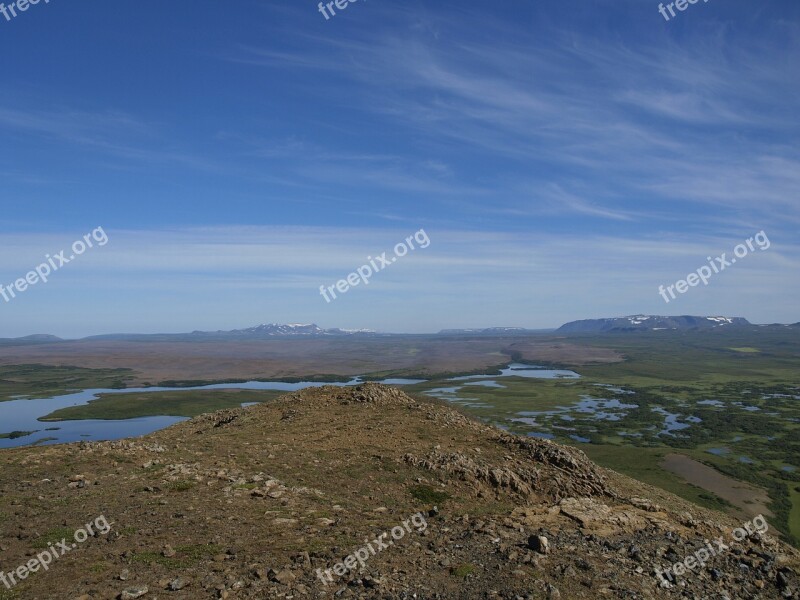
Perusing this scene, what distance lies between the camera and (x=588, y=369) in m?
176

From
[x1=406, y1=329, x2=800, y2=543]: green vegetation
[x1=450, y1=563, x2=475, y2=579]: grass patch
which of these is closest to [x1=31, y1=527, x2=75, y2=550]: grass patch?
[x1=450, y1=563, x2=475, y2=579]: grass patch

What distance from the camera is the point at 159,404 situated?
10175 cm

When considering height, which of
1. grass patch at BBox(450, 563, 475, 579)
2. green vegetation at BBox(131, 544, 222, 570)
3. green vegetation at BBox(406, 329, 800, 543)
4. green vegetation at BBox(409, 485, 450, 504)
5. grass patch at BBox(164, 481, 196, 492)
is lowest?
green vegetation at BBox(406, 329, 800, 543)

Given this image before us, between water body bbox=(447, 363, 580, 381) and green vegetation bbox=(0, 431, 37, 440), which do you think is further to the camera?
water body bbox=(447, 363, 580, 381)

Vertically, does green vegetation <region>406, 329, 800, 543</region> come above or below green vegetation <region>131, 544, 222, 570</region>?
below

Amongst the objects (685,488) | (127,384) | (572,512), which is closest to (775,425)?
(685,488)

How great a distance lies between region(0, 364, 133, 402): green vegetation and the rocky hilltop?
117 meters

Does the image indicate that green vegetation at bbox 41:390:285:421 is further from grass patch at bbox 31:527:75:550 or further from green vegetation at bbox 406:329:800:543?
grass patch at bbox 31:527:75:550

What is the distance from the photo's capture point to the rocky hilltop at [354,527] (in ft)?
42.4

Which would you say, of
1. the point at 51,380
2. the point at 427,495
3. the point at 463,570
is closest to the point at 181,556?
the point at 463,570

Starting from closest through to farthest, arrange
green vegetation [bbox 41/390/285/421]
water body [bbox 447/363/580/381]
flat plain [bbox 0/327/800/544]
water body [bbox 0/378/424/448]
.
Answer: flat plain [bbox 0/327/800/544]
water body [bbox 0/378/424/448]
green vegetation [bbox 41/390/285/421]
water body [bbox 447/363/580/381]

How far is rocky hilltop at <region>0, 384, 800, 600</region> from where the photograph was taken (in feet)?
42.4

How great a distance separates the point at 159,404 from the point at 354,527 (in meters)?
98.1

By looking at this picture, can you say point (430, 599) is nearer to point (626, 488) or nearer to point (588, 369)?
point (626, 488)
